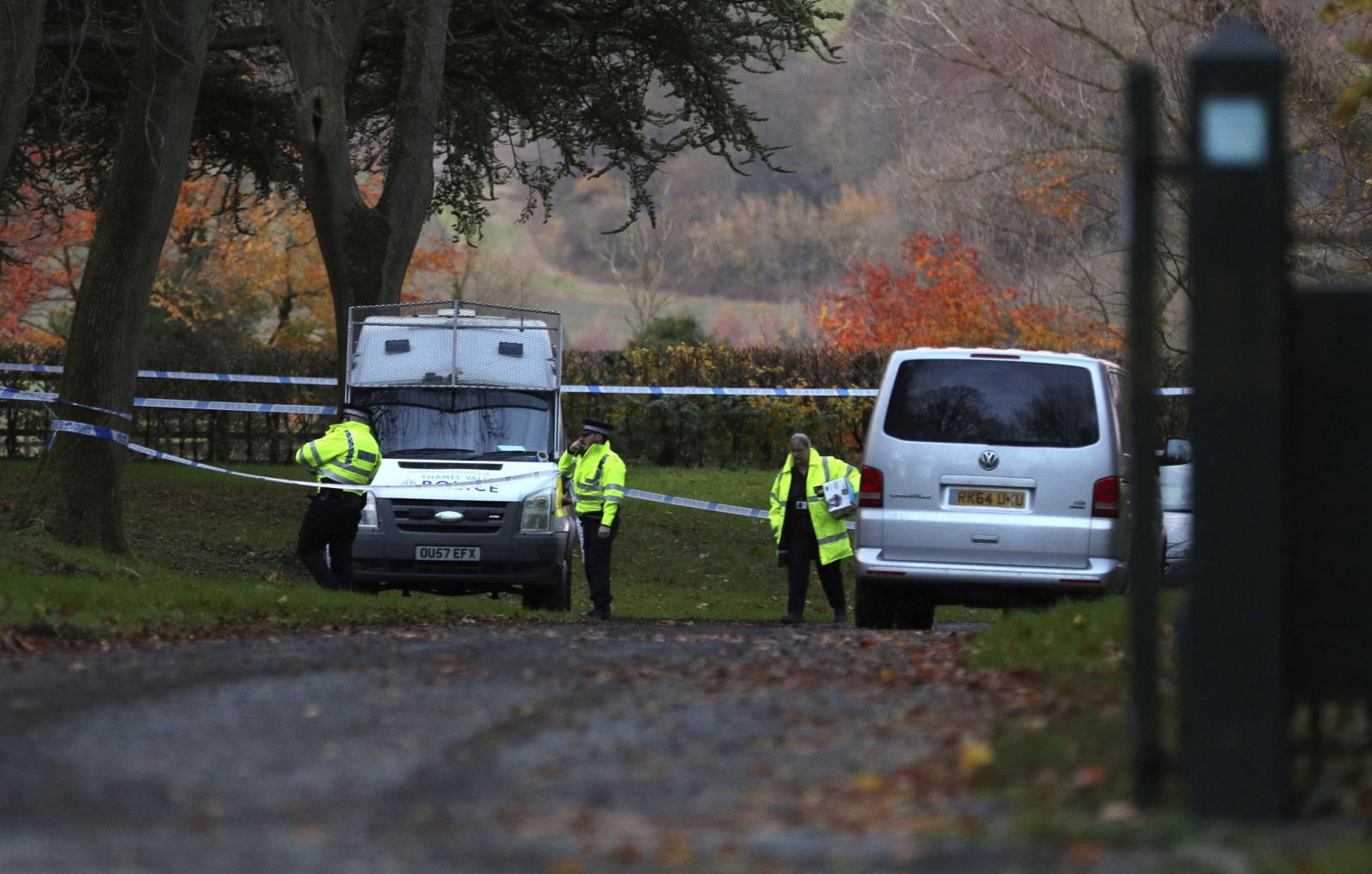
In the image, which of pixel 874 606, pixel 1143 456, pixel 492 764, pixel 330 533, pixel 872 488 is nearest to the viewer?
pixel 1143 456

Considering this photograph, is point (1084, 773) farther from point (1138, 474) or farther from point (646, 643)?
point (646, 643)

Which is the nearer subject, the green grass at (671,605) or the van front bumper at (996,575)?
the green grass at (671,605)

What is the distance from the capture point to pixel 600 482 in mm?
17156

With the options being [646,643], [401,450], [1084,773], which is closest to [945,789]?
[1084,773]

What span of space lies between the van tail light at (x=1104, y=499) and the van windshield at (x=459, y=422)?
246 inches

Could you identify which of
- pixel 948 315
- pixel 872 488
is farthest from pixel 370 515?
pixel 948 315

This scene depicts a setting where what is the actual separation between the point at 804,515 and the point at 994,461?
413 cm

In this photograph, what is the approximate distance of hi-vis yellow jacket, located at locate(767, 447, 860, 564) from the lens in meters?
17.2

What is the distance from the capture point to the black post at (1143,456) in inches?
234

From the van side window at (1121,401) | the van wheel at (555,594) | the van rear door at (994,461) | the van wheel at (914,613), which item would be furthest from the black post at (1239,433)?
the van wheel at (555,594)

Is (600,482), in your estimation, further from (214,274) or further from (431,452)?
(214,274)

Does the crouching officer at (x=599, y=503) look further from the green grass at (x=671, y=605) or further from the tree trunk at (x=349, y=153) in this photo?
the tree trunk at (x=349, y=153)

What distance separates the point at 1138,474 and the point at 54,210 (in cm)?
2121

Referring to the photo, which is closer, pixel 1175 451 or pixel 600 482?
pixel 1175 451
